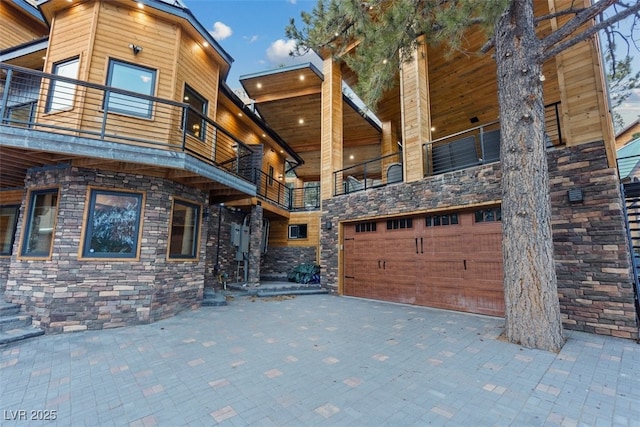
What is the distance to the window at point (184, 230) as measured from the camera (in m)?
6.27

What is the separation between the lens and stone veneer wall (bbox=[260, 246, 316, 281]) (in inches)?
466

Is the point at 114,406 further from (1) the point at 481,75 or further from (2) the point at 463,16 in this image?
(1) the point at 481,75

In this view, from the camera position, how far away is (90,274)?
5.25m

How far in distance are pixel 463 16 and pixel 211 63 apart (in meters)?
6.35

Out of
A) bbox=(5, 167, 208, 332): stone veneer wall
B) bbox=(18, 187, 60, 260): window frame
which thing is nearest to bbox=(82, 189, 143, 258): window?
bbox=(5, 167, 208, 332): stone veneer wall

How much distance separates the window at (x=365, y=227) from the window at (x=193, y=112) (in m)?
5.04

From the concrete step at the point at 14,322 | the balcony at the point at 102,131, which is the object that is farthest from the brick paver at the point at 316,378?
the balcony at the point at 102,131

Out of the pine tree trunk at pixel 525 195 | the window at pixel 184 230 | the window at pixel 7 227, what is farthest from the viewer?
the window at pixel 7 227

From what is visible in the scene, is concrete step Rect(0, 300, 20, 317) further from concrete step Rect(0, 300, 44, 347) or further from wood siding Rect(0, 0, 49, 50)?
wood siding Rect(0, 0, 49, 50)

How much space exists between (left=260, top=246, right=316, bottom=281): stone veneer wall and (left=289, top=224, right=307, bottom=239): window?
52cm

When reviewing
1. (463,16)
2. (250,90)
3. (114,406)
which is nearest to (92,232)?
(114,406)

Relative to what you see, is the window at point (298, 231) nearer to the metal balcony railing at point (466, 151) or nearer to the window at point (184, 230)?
the window at point (184, 230)

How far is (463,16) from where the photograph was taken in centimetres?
482

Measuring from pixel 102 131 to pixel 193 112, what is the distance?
2.73m
